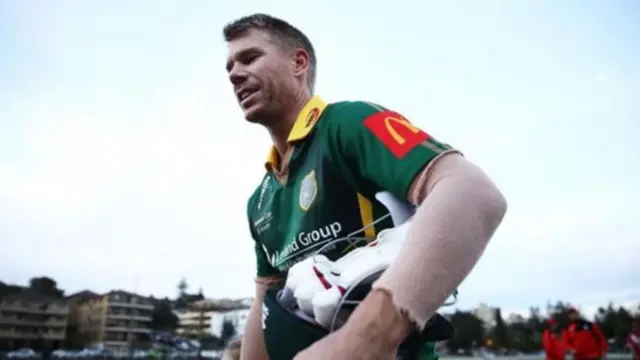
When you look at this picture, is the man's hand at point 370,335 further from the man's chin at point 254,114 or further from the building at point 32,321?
the building at point 32,321

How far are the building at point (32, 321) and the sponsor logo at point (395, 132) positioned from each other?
84.2 metres

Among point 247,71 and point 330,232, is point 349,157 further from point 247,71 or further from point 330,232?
point 247,71

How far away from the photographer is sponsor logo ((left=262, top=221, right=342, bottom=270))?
156cm

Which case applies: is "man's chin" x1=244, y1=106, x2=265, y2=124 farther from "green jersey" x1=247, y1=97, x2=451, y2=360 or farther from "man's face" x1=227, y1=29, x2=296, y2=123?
"green jersey" x1=247, y1=97, x2=451, y2=360

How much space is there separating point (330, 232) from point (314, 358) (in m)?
0.64

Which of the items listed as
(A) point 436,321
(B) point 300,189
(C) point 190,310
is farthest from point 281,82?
(C) point 190,310

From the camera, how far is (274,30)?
1.99 metres

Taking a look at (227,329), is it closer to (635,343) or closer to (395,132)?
(635,343)

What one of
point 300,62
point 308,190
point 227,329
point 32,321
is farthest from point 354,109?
point 227,329

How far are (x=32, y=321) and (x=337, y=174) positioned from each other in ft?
290

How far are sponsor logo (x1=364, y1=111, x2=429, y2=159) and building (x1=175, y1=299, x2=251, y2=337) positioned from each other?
100532 millimetres

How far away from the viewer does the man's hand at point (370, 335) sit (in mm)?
917

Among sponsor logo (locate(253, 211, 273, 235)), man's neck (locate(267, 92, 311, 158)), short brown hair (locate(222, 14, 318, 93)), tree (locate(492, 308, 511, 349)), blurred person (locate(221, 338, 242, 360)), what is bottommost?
tree (locate(492, 308, 511, 349))

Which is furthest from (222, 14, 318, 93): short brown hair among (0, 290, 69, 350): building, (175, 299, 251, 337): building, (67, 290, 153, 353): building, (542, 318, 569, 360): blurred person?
(175, 299, 251, 337): building
